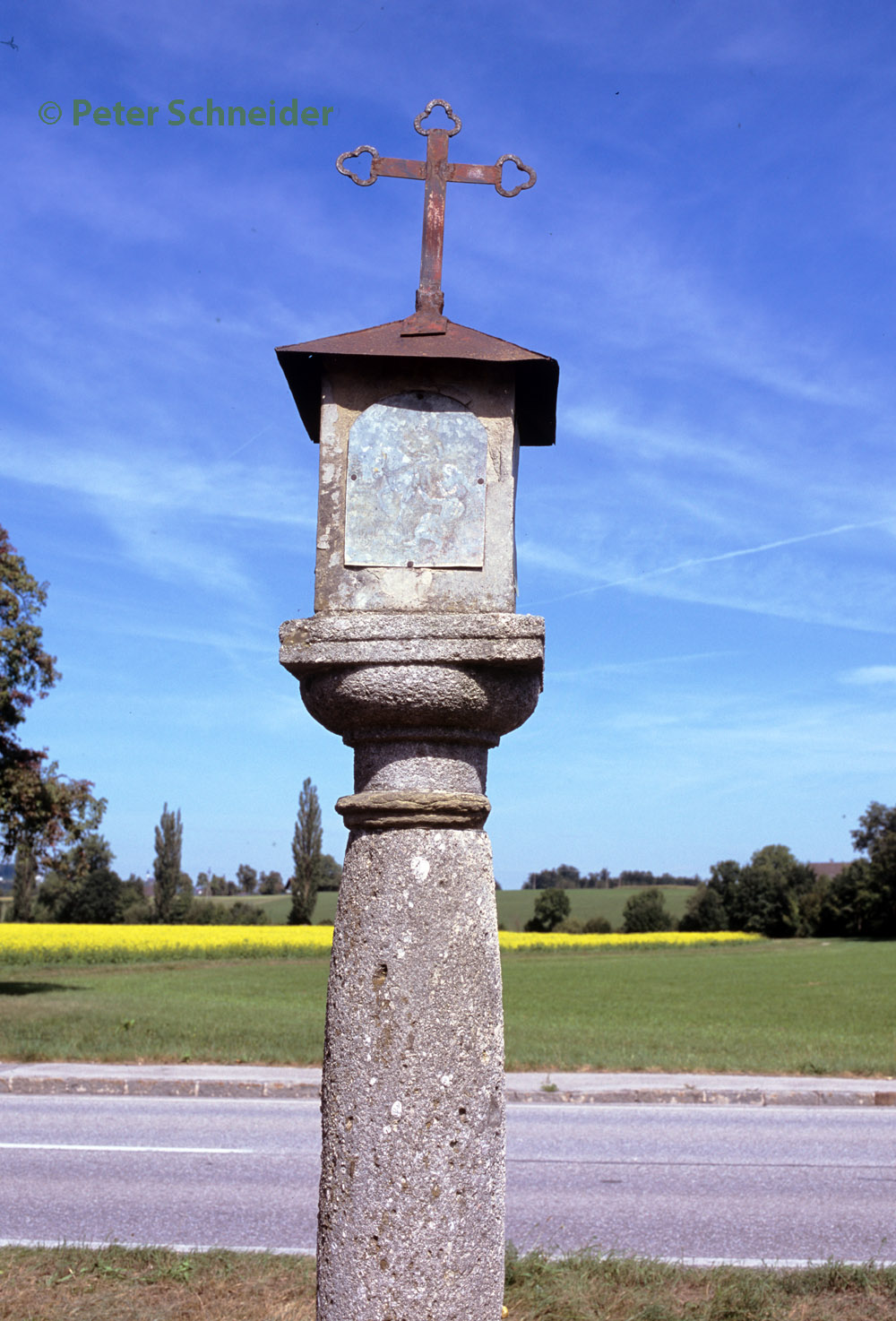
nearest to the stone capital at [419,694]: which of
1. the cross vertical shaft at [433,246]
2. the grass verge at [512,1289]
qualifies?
the cross vertical shaft at [433,246]

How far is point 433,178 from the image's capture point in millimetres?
3551

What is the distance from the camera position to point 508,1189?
7.95 metres

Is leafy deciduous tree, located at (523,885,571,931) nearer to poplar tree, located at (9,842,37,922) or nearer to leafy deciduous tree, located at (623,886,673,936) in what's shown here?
leafy deciduous tree, located at (623,886,673,936)

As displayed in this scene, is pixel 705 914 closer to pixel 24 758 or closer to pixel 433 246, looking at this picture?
pixel 24 758

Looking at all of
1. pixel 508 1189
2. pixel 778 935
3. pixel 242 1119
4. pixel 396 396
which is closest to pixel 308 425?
pixel 396 396

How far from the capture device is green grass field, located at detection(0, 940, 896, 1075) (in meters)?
14.2

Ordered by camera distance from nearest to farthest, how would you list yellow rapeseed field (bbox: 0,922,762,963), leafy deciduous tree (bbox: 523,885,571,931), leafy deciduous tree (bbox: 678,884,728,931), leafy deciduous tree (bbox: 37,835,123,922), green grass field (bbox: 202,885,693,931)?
yellow rapeseed field (bbox: 0,922,762,963) → leafy deciduous tree (bbox: 37,835,123,922) → leafy deciduous tree (bbox: 523,885,571,931) → green grass field (bbox: 202,885,693,931) → leafy deciduous tree (bbox: 678,884,728,931)

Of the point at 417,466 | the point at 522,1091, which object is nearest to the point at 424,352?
the point at 417,466

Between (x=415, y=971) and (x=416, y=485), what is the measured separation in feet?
4.94

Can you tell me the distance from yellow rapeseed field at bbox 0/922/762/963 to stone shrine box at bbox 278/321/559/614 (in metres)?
31.8

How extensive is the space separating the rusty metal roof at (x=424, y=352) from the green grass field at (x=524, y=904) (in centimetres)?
5578

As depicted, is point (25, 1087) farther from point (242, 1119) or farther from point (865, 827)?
point (865, 827)

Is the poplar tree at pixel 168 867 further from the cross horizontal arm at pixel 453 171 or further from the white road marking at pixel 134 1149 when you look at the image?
the cross horizontal arm at pixel 453 171

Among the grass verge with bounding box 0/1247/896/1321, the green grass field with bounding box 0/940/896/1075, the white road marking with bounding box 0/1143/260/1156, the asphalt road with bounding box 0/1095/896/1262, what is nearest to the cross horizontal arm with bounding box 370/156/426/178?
the grass verge with bounding box 0/1247/896/1321
